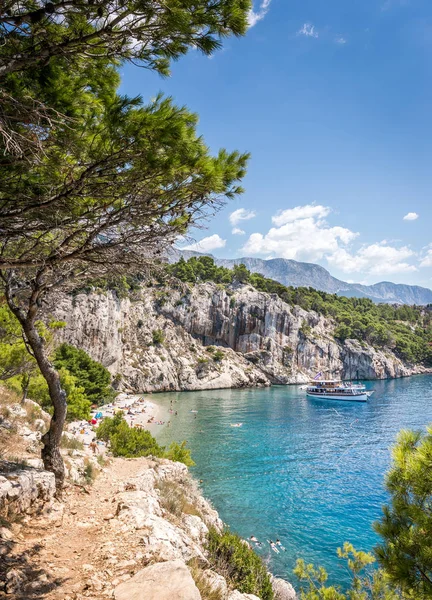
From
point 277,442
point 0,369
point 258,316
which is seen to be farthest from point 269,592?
point 258,316

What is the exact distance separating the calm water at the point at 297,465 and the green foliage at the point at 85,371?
32.2ft

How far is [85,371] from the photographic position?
38094mm

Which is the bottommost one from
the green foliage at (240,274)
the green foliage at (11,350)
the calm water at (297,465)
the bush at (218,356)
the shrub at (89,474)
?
the calm water at (297,465)

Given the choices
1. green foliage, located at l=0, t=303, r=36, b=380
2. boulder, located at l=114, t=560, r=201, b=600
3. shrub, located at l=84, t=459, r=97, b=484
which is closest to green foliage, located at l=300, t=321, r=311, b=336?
green foliage, located at l=0, t=303, r=36, b=380

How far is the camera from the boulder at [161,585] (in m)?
3.84

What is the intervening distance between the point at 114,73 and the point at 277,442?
108ft

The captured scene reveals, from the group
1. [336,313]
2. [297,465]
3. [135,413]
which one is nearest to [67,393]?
[297,465]

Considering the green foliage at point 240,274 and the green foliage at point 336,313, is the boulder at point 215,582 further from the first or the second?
the green foliage at point 240,274

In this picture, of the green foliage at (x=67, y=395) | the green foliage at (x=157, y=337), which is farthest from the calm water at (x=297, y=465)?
the green foliage at (x=157, y=337)

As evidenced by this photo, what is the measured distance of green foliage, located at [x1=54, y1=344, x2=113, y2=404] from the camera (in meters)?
36.4

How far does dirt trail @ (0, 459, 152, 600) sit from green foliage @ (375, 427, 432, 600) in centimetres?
377

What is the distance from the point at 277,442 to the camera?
32031mm

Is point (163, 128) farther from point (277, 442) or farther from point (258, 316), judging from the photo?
point (258, 316)

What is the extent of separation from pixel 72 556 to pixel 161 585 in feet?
6.50
